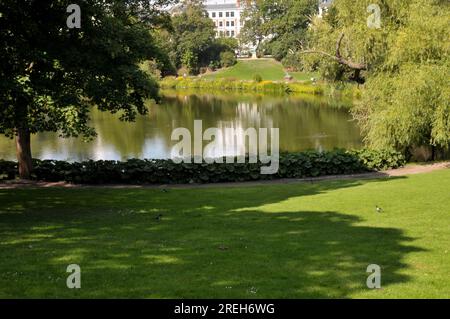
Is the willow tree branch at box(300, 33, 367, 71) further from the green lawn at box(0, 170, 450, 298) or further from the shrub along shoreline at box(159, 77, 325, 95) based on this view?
the shrub along shoreline at box(159, 77, 325, 95)

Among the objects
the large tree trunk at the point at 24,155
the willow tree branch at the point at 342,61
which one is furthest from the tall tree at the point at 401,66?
the large tree trunk at the point at 24,155

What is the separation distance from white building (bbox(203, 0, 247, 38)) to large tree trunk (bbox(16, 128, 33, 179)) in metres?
141

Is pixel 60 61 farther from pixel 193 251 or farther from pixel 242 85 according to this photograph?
pixel 242 85

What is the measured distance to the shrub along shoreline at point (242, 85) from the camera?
83.5m

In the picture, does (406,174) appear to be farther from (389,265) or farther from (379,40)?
(389,265)

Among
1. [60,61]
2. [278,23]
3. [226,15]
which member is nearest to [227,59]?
[278,23]

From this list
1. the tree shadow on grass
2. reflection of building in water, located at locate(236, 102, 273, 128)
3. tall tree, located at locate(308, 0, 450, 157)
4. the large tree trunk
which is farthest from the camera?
reflection of building in water, located at locate(236, 102, 273, 128)

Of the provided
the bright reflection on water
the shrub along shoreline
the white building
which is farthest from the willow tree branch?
the white building

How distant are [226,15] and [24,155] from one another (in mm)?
146176

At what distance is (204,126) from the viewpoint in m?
48.2

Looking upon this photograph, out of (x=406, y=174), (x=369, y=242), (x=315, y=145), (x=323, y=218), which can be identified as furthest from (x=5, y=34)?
(x=315, y=145)

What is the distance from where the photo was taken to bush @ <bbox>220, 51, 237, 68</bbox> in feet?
368

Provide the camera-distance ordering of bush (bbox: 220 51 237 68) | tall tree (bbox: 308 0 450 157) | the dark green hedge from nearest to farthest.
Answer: the dark green hedge < tall tree (bbox: 308 0 450 157) < bush (bbox: 220 51 237 68)

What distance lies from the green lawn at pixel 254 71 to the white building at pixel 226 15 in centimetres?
4936
